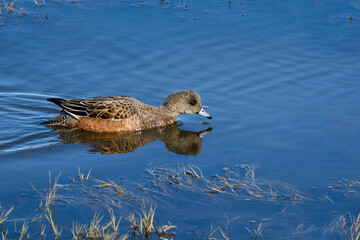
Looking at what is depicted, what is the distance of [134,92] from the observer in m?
9.16

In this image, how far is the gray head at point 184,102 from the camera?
8.54 meters

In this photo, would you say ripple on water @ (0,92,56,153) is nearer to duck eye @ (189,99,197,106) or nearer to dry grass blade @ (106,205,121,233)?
duck eye @ (189,99,197,106)

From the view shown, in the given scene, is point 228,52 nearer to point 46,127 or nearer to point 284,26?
point 284,26

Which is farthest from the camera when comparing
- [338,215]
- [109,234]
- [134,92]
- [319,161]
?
[134,92]

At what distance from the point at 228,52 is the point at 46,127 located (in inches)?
147

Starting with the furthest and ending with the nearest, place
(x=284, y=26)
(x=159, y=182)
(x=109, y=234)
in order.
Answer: (x=284, y=26) → (x=159, y=182) → (x=109, y=234)

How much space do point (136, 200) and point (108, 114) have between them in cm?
281

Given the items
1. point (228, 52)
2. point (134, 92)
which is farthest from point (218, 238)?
point (228, 52)

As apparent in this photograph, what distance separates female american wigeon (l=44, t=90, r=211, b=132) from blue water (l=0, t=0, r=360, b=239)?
0.80 feet

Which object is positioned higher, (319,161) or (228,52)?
(228,52)

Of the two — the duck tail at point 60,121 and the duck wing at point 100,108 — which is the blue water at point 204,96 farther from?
the duck wing at point 100,108

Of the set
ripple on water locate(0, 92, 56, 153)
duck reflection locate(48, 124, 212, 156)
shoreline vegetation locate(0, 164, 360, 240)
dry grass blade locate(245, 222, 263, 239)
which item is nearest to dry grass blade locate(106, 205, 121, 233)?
shoreline vegetation locate(0, 164, 360, 240)

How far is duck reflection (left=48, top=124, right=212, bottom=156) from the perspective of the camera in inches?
292

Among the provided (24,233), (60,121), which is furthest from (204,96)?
(24,233)
